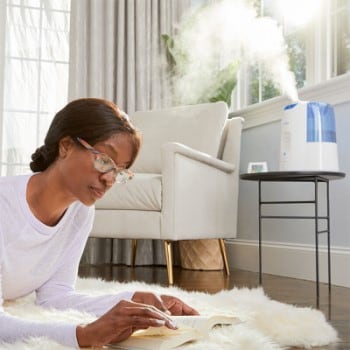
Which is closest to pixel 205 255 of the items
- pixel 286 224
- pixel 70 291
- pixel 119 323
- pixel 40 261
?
pixel 286 224

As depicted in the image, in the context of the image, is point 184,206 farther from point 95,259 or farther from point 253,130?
point 95,259

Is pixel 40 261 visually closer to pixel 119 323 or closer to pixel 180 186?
pixel 119 323

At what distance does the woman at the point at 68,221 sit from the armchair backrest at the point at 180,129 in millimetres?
2241

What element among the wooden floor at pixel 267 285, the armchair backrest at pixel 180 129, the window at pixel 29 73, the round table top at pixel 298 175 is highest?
the window at pixel 29 73

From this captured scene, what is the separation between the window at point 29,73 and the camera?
4262mm

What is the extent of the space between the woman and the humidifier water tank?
50.9 inches

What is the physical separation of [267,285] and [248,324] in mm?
1361

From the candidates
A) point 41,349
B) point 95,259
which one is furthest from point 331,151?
point 95,259

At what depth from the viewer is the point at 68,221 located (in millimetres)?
1478

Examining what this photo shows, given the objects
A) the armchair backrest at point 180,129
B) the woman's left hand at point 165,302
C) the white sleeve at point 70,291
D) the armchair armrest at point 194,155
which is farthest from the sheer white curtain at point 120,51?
the woman's left hand at point 165,302

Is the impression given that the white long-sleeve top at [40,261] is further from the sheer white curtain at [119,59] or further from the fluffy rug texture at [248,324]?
the sheer white curtain at [119,59]

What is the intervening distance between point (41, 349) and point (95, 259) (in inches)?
129

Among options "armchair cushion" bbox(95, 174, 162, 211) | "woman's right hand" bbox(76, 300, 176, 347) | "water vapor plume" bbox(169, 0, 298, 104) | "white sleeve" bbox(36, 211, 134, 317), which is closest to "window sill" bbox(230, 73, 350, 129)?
"water vapor plume" bbox(169, 0, 298, 104)

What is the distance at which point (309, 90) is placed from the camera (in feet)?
10.7
